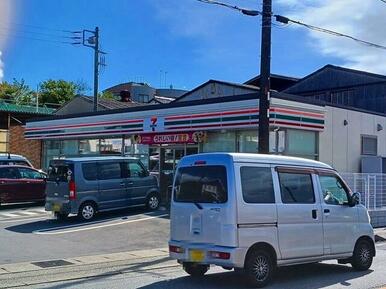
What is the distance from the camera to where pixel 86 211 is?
17859 mm

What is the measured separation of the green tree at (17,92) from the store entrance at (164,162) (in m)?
48.6

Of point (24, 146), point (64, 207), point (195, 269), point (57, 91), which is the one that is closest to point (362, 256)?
point (195, 269)

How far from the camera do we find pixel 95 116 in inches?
1041

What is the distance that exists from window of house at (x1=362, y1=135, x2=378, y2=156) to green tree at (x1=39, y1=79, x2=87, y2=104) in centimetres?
5564

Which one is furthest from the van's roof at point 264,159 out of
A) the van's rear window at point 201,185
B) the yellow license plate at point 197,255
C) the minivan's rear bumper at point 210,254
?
the yellow license plate at point 197,255

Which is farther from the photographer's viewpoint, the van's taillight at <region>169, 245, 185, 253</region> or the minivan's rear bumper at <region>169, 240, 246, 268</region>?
the van's taillight at <region>169, 245, 185, 253</region>

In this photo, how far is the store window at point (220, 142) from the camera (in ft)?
69.1

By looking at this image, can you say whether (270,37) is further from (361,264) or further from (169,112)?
(169,112)

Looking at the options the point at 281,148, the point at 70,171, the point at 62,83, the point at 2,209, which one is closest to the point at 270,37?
the point at 281,148

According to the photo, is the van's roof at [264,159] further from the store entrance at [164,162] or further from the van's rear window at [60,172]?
the store entrance at [164,162]

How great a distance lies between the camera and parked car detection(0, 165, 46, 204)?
21234 mm

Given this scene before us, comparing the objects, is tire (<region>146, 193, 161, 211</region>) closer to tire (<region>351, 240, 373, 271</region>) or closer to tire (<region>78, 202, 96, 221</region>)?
tire (<region>78, 202, 96, 221</region>)

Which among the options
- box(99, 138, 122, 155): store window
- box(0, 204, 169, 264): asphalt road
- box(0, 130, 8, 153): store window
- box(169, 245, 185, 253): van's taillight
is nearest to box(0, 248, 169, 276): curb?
box(0, 204, 169, 264): asphalt road

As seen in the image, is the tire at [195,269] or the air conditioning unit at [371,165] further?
the air conditioning unit at [371,165]
